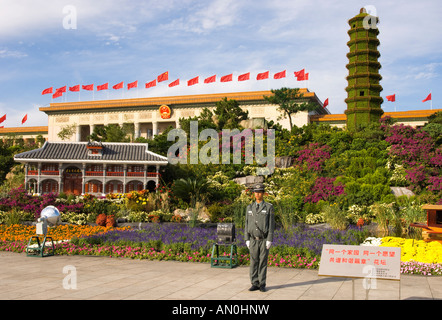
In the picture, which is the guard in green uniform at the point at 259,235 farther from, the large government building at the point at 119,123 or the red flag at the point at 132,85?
the red flag at the point at 132,85

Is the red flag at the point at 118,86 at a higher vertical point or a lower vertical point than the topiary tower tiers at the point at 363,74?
higher

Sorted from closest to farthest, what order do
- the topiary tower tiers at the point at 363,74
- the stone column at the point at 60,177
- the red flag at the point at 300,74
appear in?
1. the stone column at the point at 60,177
2. the topiary tower tiers at the point at 363,74
3. the red flag at the point at 300,74

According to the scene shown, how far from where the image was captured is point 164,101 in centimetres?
6397

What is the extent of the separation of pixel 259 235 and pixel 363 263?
242 cm

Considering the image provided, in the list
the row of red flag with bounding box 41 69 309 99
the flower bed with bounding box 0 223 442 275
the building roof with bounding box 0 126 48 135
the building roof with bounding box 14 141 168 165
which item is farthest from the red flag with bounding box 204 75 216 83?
the flower bed with bounding box 0 223 442 275

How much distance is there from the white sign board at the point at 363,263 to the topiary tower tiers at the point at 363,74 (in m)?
30.0

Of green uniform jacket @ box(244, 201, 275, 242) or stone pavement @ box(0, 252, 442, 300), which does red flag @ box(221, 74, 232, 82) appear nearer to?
stone pavement @ box(0, 252, 442, 300)

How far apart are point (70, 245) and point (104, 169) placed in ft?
45.1

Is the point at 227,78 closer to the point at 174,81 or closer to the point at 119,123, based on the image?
the point at 174,81

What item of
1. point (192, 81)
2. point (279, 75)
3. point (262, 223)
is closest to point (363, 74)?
point (279, 75)

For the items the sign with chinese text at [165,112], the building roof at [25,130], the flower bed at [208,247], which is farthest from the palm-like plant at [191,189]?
the building roof at [25,130]

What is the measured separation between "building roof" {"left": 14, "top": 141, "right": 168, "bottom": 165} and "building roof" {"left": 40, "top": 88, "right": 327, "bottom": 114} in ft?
98.4

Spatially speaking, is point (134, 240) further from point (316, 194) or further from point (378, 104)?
point (378, 104)

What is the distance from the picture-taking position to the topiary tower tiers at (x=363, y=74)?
117 ft
